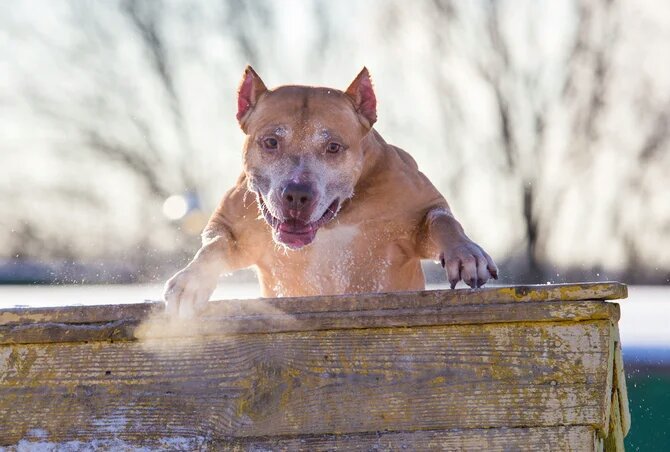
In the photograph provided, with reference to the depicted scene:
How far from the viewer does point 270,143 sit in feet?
9.78

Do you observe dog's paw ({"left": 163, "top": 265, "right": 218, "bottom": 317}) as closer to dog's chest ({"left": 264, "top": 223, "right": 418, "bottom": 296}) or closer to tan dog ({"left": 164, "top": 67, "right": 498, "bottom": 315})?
tan dog ({"left": 164, "top": 67, "right": 498, "bottom": 315})

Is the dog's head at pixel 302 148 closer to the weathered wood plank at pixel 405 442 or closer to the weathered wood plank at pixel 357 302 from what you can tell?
the weathered wood plank at pixel 357 302

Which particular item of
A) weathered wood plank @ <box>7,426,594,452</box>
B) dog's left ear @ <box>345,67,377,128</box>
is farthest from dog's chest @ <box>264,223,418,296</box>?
weathered wood plank @ <box>7,426,594,452</box>

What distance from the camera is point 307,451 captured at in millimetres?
1882

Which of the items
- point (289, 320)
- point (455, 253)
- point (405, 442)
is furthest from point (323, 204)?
point (405, 442)

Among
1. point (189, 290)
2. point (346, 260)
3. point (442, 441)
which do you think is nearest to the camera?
point (442, 441)

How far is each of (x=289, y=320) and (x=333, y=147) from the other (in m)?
1.08

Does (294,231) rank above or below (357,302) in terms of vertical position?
above

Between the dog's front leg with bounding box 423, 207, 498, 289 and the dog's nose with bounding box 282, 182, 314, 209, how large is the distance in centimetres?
43

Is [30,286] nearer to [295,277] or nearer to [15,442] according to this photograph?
[295,277]

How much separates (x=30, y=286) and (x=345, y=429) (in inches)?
316

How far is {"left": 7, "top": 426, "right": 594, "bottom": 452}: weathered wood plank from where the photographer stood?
5.96 feet

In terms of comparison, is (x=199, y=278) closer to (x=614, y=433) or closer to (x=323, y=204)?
(x=323, y=204)

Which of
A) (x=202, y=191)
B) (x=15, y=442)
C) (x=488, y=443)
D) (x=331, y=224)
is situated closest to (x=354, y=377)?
(x=488, y=443)
